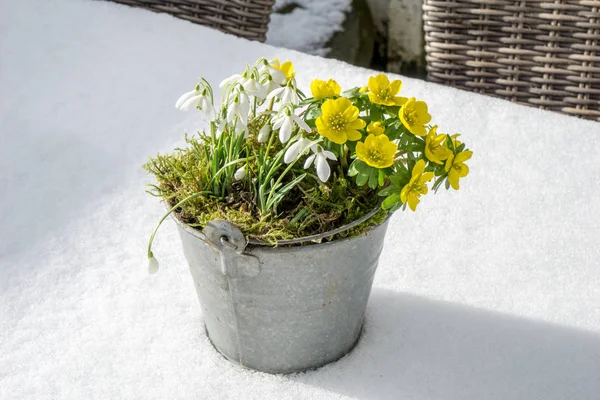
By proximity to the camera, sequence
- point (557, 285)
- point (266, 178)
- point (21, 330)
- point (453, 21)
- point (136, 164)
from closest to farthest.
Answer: point (266, 178) < point (21, 330) < point (557, 285) < point (136, 164) < point (453, 21)

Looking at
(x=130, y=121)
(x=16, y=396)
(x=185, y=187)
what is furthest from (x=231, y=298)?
(x=130, y=121)

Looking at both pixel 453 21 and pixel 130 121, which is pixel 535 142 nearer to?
pixel 453 21

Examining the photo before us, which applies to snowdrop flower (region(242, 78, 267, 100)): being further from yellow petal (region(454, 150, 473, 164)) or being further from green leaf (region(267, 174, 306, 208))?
yellow petal (region(454, 150, 473, 164))

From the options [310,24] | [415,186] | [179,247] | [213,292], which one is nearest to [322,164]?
[415,186]

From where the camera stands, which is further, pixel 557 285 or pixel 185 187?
pixel 557 285

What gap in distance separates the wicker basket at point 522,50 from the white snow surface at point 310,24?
33.6 inches

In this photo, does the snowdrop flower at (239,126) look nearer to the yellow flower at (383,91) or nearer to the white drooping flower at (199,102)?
the white drooping flower at (199,102)

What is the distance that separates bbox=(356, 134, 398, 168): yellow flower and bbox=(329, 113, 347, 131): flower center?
0.04 meters

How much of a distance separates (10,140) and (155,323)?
68cm

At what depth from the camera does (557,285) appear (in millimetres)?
1431

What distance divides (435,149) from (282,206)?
0.25m

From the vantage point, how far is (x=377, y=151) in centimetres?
106

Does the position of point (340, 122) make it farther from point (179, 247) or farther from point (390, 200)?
point (179, 247)

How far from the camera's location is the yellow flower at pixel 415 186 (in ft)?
3.47
